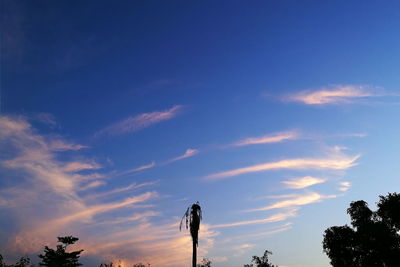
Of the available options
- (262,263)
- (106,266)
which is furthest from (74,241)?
(106,266)

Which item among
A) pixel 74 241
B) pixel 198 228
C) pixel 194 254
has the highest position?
pixel 74 241

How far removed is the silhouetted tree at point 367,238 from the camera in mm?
57531

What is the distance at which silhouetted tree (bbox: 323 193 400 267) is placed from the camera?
57531 millimetres

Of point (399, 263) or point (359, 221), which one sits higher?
point (359, 221)

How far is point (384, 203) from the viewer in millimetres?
60469

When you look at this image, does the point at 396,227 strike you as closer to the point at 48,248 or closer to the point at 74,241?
the point at 74,241

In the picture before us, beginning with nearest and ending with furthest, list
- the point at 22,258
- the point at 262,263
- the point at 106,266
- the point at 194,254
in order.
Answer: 1. the point at 194,254
2. the point at 262,263
3. the point at 22,258
4. the point at 106,266

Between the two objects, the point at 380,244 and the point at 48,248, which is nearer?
the point at 380,244

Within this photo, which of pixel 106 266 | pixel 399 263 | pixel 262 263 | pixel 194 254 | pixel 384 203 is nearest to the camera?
pixel 194 254

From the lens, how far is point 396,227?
2301 inches

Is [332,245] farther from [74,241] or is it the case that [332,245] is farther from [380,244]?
[74,241]

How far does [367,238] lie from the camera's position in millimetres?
59406

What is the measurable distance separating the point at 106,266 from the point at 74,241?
67591 mm

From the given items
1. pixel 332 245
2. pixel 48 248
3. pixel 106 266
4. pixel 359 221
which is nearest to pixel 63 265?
pixel 48 248
